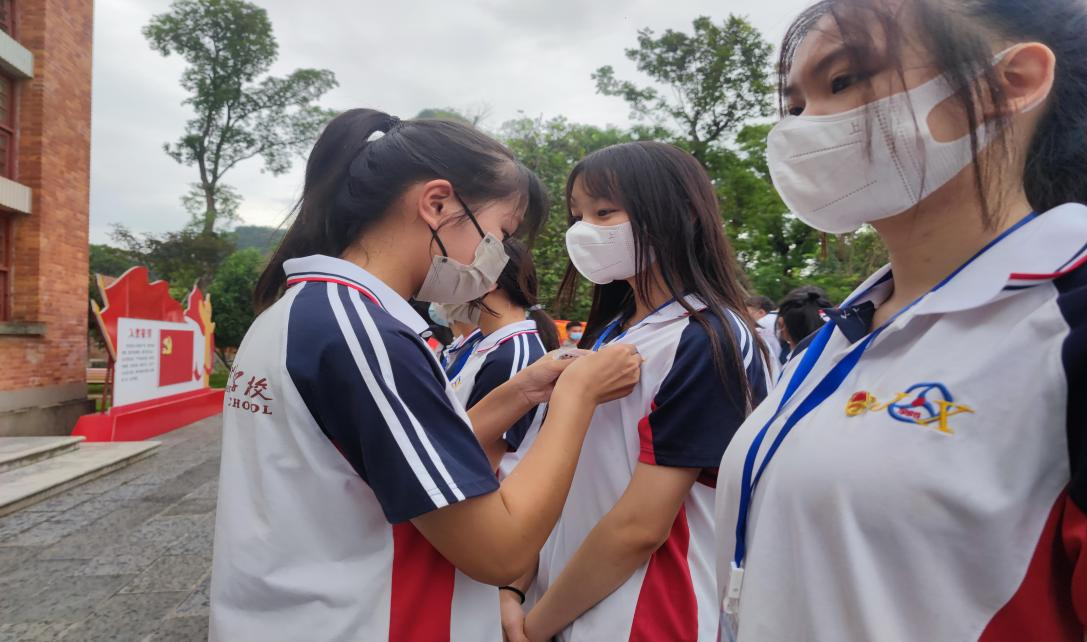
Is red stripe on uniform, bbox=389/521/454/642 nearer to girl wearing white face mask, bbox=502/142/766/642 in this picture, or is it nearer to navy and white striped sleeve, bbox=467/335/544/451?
girl wearing white face mask, bbox=502/142/766/642

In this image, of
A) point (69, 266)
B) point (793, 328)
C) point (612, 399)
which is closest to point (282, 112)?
point (69, 266)

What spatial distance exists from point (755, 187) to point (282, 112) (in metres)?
19.9

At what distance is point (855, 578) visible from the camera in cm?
79

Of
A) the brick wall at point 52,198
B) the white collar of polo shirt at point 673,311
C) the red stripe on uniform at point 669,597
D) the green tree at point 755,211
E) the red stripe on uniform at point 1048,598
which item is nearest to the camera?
the red stripe on uniform at point 1048,598

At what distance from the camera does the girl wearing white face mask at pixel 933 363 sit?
0.71 meters

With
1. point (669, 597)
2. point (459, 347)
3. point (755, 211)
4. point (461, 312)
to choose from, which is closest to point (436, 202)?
point (669, 597)

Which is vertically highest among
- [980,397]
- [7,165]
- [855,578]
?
[7,165]

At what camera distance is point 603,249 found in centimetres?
179

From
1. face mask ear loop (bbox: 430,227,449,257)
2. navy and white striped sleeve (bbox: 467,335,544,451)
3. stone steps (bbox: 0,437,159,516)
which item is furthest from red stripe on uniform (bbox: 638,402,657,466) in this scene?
stone steps (bbox: 0,437,159,516)

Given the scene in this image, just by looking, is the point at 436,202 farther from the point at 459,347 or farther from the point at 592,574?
the point at 459,347

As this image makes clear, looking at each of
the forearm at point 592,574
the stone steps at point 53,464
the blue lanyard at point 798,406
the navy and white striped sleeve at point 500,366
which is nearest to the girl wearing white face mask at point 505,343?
the navy and white striped sleeve at point 500,366

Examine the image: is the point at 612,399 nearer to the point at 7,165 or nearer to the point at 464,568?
the point at 464,568

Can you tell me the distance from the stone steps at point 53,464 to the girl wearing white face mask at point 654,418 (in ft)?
18.6

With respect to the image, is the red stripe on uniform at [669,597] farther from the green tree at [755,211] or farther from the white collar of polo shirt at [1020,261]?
the green tree at [755,211]
